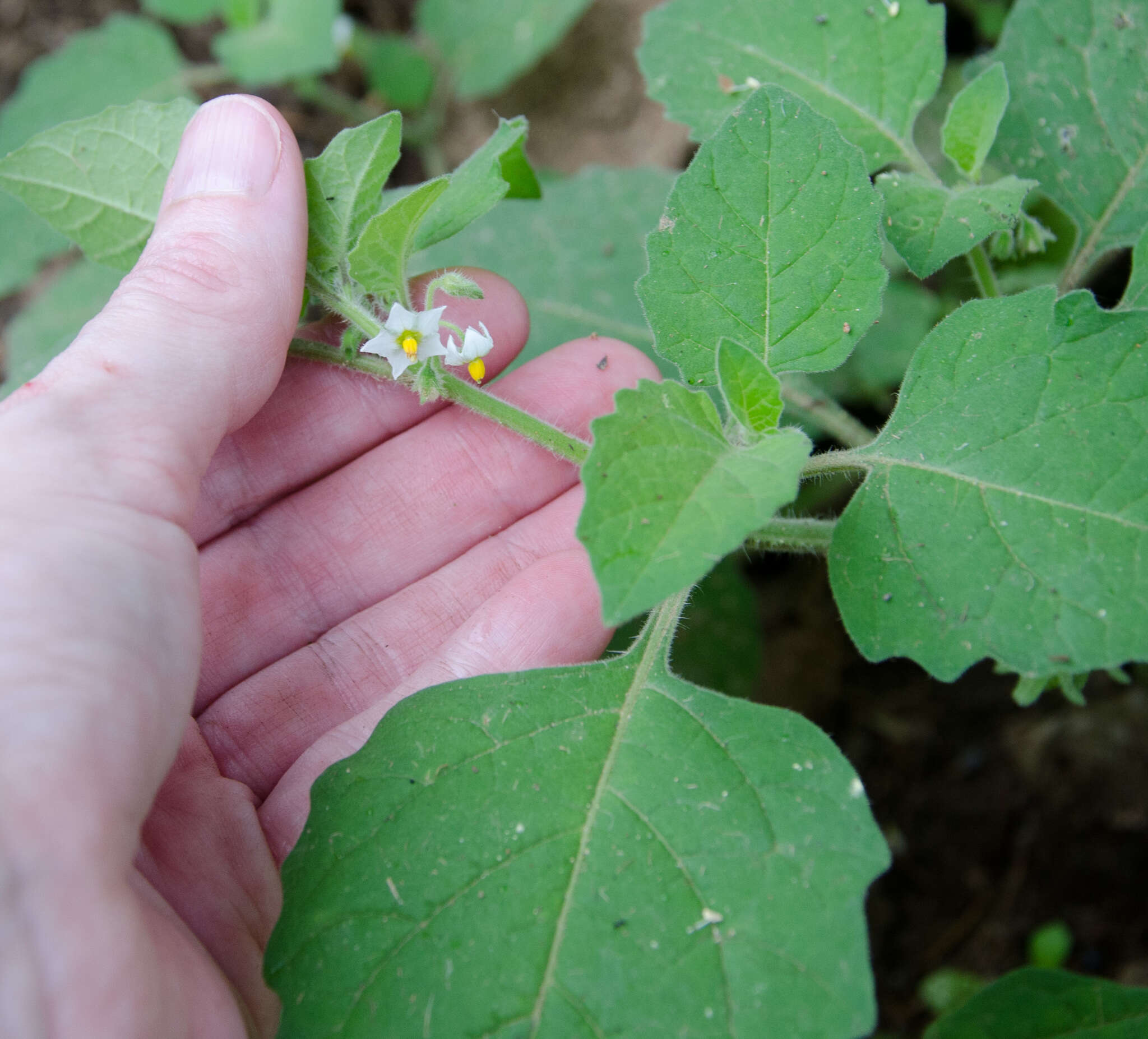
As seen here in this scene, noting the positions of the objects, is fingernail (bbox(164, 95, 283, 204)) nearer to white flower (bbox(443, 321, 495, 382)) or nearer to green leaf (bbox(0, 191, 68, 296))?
white flower (bbox(443, 321, 495, 382))

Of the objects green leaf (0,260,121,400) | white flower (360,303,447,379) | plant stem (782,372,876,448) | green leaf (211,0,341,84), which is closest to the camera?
white flower (360,303,447,379)

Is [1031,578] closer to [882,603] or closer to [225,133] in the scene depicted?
[882,603]

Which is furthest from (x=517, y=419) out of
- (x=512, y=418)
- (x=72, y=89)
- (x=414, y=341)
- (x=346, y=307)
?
(x=72, y=89)

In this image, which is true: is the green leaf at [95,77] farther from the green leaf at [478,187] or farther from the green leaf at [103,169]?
the green leaf at [478,187]

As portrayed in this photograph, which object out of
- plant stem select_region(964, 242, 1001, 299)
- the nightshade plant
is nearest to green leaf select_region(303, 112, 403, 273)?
the nightshade plant

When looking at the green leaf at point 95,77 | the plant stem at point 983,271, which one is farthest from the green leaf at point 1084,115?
the green leaf at point 95,77

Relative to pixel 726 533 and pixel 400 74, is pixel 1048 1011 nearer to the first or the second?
pixel 726 533

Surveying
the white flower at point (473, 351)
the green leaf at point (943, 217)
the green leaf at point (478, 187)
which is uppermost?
the green leaf at point (943, 217)
